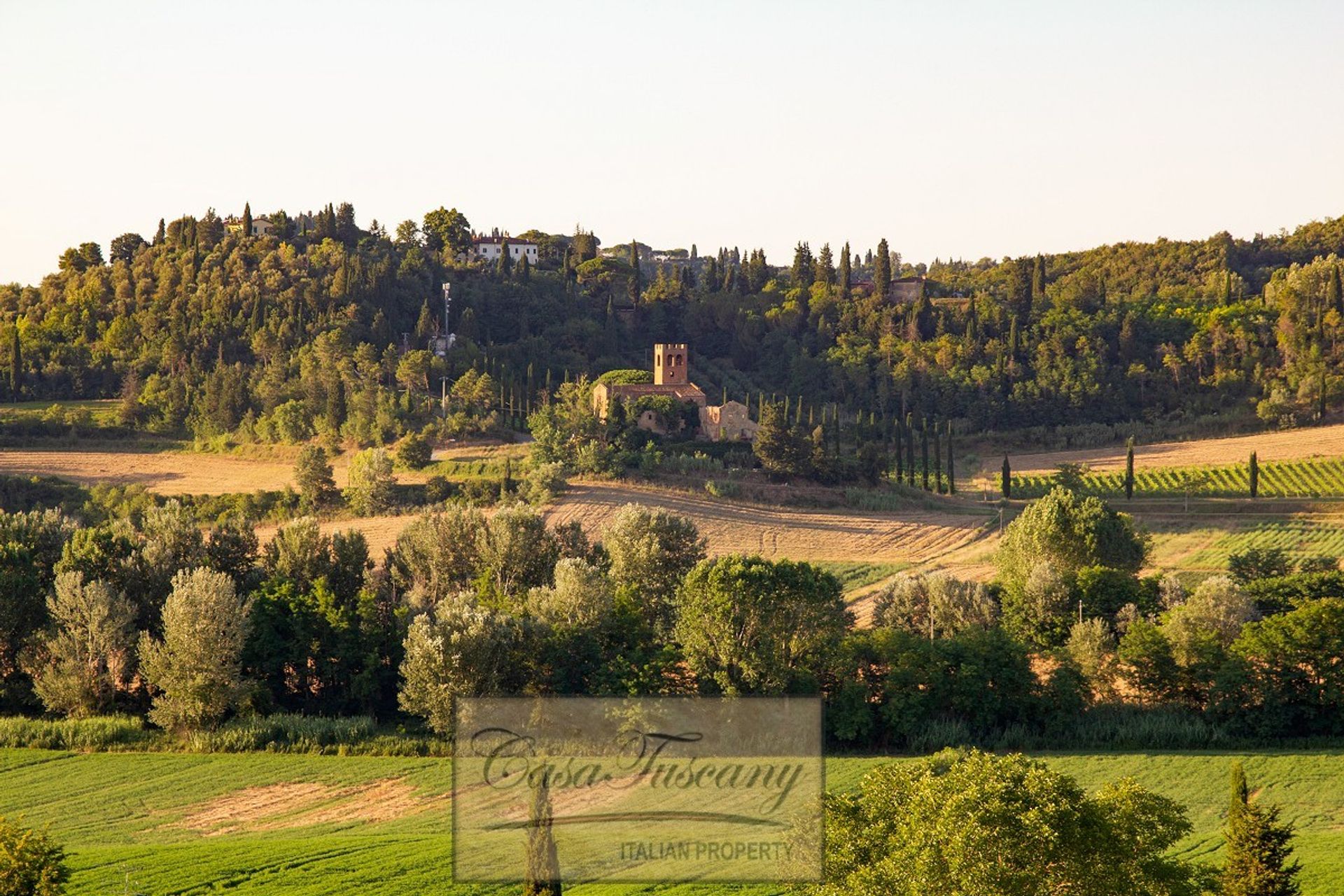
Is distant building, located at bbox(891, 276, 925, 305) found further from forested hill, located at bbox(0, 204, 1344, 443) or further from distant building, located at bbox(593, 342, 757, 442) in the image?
distant building, located at bbox(593, 342, 757, 442)

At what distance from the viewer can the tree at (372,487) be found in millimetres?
61438

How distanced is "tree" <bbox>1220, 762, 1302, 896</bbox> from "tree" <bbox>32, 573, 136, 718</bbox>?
26.8 metres

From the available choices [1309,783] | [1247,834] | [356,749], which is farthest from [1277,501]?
[1247,834]

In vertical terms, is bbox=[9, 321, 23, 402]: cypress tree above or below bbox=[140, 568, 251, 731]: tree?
above

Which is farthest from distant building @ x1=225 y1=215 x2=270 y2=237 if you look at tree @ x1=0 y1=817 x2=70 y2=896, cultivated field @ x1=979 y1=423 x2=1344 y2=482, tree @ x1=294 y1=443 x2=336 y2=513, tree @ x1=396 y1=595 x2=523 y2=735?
tree @ x1=0 y1=817 x2=70 y2=896

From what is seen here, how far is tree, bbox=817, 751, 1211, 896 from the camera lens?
59.8ft

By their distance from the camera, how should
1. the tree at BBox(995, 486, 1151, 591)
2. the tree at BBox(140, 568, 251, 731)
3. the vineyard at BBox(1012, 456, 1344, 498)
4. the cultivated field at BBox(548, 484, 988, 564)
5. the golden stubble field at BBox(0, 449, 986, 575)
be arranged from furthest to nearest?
the vineyard at BBox(1012, 456, 1344, 498), the golden stubble field at BBox(0, 449, 986, 575), the cultivated field at BBox(548, 484, 988, 564), the tree at BBox(995, 486, 1151, 591), the tree at BBox(140, 568, 251, 731)

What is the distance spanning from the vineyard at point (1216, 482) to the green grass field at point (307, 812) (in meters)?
36.3

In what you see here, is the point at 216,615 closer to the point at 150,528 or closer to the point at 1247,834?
the point at 150,528

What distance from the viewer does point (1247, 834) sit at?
1920 centimetres

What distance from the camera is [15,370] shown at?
7988 centimetres

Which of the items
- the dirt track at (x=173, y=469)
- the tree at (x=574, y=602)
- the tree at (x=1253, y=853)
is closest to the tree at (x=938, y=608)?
the tree at (x=574, y=602)

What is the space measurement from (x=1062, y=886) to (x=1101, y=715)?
18.0 m

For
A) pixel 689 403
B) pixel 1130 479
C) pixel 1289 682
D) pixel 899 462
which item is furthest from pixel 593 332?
pixel 1289 682
